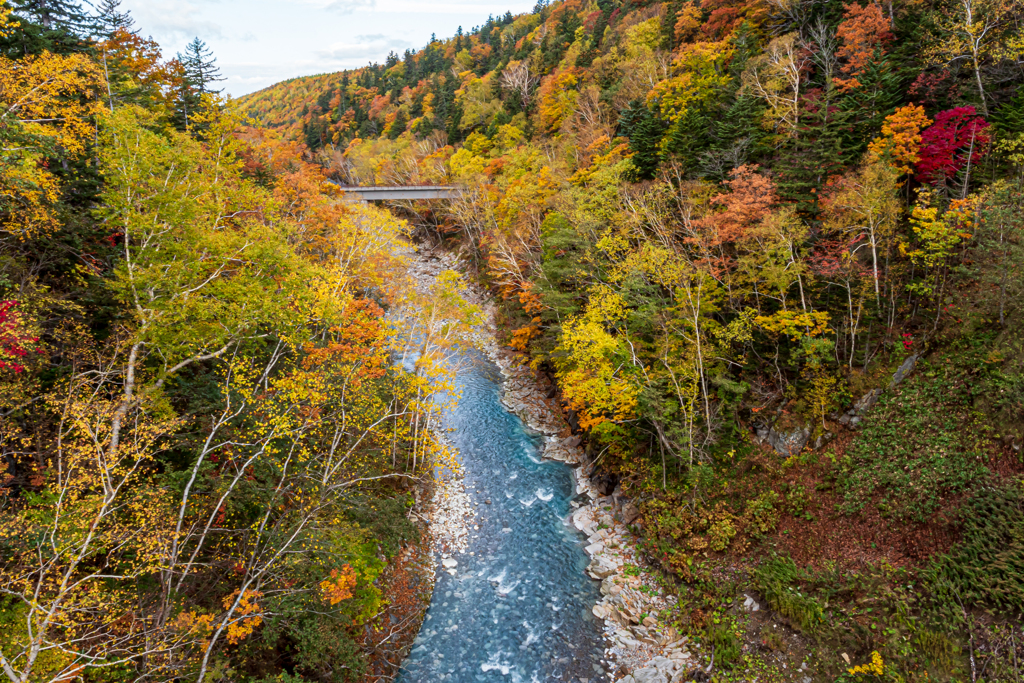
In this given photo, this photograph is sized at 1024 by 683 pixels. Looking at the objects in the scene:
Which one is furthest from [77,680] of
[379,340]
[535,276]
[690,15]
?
[690,15]

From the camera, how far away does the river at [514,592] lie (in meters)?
13.0

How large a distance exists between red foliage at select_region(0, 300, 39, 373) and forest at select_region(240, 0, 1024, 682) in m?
16.1

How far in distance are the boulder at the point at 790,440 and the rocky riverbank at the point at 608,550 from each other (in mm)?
6092

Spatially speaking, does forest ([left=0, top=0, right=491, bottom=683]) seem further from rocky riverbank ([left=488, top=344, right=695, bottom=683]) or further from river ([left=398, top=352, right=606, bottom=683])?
rocky riverbank ([left=488, top=344, right=695, bottom=683])

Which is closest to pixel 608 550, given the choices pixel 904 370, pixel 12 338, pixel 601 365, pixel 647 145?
pixel 601 365

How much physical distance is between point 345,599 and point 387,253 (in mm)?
17780

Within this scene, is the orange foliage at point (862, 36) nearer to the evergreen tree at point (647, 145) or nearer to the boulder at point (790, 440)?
the evergreen tree at point (647, 145)

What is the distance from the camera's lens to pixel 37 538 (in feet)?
26.0

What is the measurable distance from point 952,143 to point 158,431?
26645 mm

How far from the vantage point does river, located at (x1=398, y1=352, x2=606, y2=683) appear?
42.6 ft

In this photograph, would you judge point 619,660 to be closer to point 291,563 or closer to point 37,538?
point 291,563

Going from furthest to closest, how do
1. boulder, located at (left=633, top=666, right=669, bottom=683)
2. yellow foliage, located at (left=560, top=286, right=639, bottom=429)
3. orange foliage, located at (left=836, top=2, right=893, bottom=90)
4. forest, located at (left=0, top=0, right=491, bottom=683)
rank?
orange foliage, located at (left=836, top=2, right=893, bottom=90), yellow foliage, located at (left=560, top=286, right=639, bottom=429), boulder, located at (left=633, top=666, right=669, bottom=683), forest, located at (left=0, top=0, right=491, bottom=683)

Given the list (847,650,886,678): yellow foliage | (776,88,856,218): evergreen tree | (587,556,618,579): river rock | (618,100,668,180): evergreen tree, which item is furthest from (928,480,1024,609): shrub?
(618,100,668,180): evergreen tree

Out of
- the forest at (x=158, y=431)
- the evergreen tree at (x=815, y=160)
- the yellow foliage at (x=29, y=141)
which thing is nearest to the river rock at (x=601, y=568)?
the forest at (x=158, y=431)
